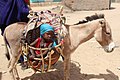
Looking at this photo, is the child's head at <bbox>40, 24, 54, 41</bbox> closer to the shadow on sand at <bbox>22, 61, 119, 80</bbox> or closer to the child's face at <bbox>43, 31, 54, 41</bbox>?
the child's face at <bbox>43, 31, 54, 41</bbox>

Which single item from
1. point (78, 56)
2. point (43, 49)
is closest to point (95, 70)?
point (78, 56)

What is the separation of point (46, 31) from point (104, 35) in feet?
3.55

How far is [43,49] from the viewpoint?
3.63m

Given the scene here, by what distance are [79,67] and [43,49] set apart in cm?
173

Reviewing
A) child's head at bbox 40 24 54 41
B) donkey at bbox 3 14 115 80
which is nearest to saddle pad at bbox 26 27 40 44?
child's head at bbox 40 24 54 41

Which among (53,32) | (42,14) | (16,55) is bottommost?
(16,55)

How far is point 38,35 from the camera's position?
12.0ft

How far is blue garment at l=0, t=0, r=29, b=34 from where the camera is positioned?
4.13 metres

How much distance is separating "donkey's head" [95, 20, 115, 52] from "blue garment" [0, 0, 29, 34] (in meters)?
1.31

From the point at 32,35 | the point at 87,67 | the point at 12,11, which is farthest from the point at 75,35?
the point at 87,67

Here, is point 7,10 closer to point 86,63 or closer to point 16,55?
point 16,55

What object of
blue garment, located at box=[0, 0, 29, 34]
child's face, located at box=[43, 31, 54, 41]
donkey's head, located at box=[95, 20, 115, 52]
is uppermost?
blue garment, located at box=[0, 0, 29, 34]

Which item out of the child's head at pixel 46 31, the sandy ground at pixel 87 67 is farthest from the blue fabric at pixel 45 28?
the sandy ground at pixel 87 67

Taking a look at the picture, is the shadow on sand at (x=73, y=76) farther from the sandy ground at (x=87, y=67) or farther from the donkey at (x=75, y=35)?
the donkey at (x=75, y=35)
